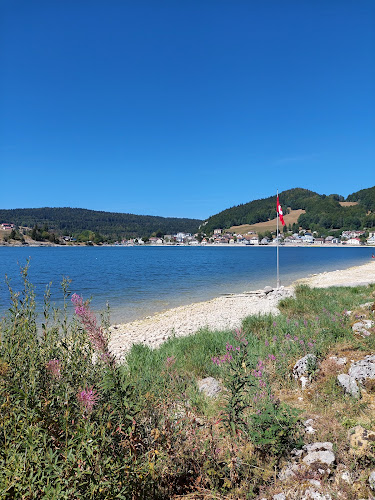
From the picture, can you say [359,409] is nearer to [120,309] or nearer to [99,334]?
[99,334]

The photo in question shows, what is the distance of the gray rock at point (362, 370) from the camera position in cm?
448

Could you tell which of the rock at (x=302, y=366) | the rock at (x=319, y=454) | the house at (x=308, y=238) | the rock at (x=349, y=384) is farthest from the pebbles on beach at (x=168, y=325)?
the house at (x=308, y=238)

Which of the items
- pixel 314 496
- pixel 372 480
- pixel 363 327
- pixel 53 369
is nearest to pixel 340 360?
pixel 363 327

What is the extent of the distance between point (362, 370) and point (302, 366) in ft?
3.13

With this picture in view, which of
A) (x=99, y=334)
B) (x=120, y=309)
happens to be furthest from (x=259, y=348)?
(x=120, y=309)

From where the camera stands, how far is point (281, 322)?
8688 mm

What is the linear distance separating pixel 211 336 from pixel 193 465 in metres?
5.60

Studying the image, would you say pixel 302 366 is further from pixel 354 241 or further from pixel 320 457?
pixel 354 241

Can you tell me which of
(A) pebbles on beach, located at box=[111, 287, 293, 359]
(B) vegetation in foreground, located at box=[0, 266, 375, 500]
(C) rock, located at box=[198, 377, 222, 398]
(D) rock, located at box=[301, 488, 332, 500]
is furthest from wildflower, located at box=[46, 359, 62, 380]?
(A) pebbles on beach, located at box=[111, 287, 293, 359]

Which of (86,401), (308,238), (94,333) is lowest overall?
(308,238)

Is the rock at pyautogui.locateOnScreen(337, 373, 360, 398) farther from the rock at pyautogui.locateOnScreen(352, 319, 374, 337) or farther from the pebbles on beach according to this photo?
the pebbles on beach

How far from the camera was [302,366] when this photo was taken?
17.3 ft

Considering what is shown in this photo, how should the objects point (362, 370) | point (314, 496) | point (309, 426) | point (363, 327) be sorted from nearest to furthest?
1. point (314, 496)
2. point (309, 426)
3. point (362, 370)
4. point (363, 327)

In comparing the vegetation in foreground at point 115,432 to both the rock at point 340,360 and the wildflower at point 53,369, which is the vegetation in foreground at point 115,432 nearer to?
the wildflower at point 53,369
